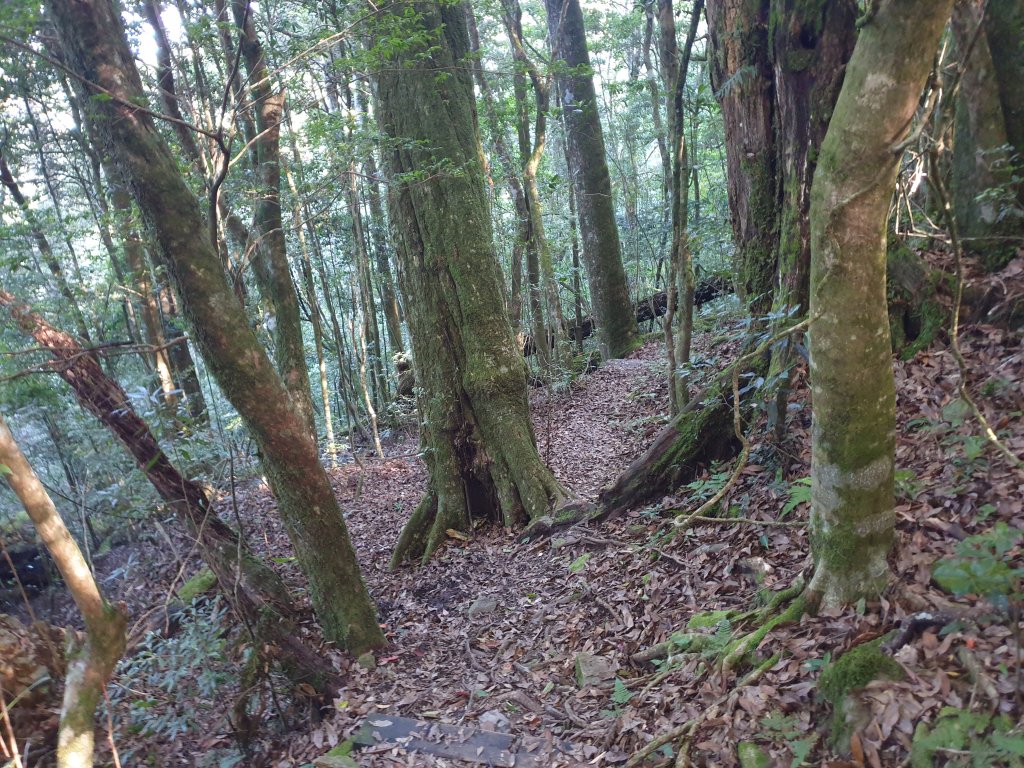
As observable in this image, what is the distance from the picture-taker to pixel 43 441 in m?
10.7

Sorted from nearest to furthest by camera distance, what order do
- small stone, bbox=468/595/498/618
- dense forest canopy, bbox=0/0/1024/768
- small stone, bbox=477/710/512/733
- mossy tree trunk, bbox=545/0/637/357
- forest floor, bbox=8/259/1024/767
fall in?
forest floor, bbox=8/259/1024/767 → dense forest canopy, bbox=0/0/1024/768 → small stone, bbox=477/710/512/733 → small stone, bbox=468/595/498/618 → mossy tree trunk, bbox=545/0/637/357

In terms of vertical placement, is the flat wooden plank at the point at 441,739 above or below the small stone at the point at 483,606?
above

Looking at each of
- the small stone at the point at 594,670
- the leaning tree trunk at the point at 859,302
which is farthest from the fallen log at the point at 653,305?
the leaning tree trunk at the point at 859,302

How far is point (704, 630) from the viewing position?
3932 mm

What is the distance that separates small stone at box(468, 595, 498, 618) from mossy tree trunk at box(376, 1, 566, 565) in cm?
144

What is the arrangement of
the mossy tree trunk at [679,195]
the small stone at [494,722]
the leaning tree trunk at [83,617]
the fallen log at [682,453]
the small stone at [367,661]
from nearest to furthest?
the leaning tree trunk at [83,617]
the small stone at [494,722]
the small stone at [367,661]
the fallen log at [682,453]
the mossy tree trunk at [679,195]

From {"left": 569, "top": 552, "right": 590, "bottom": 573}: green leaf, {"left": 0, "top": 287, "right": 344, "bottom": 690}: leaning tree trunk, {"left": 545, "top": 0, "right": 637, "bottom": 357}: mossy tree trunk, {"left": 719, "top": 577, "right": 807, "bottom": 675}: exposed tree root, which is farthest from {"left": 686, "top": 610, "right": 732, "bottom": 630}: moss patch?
{"left": 545, "top": 0, "right": 637, "bottom": 357}: mossy tree trunk

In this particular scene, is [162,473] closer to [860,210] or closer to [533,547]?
[533,547]

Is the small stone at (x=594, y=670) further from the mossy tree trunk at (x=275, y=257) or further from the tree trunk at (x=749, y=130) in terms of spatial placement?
the mossy tree trunk at (x=275, y=257)

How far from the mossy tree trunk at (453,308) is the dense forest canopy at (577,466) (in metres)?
0.04

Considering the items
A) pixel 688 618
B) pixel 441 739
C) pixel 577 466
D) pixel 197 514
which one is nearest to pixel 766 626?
pixel 688 618

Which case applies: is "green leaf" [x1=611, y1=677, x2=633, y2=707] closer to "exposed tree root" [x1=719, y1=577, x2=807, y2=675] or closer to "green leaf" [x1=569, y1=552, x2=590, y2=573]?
"exposed tree root" [x1=719, y1=577, x2=807, y2=675]

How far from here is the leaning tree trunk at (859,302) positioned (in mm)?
2508

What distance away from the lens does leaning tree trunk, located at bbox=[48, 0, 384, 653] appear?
171 inches
